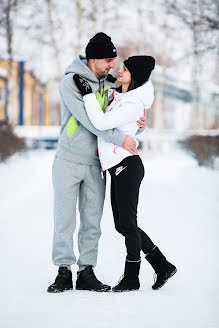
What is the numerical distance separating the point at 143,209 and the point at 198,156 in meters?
8.11

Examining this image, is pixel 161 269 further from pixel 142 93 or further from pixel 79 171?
pixel 142 93

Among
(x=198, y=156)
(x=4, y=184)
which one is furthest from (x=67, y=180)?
(x=198, y=156)

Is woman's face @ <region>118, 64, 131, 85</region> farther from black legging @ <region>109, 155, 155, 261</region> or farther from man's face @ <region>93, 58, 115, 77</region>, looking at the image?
black legging @ <region>109, 155, 155, 261</region>

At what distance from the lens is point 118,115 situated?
420 cm

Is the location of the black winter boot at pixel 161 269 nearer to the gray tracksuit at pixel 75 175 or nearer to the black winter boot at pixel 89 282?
the black winter boot at pixel 89 282

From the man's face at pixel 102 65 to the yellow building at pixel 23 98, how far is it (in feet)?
54.1

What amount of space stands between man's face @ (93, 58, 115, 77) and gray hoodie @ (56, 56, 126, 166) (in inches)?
2.5

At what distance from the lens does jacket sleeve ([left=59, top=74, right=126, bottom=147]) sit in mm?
4250

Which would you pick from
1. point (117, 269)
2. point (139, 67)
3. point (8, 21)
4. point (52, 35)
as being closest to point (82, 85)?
point (139, 67)

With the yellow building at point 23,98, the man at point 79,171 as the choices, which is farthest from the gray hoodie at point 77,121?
the yellow building at point 23,98

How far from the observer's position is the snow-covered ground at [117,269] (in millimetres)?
3643

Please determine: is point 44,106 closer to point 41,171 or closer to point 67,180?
point 41,171

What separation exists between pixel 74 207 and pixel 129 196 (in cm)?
50

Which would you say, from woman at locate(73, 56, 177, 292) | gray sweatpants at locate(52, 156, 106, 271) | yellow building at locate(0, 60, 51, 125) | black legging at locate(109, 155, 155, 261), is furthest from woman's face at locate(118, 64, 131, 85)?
yellow building at locate(0, 60, 51, 125)
